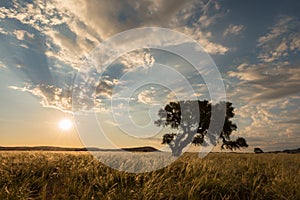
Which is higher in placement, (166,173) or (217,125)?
(217,125)

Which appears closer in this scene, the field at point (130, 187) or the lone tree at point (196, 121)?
the field at point (130, 187)

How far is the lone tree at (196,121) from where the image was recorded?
36375 mm

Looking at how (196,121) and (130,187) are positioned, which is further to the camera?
(196,121)

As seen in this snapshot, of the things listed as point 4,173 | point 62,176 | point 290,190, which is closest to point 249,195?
point 290,190

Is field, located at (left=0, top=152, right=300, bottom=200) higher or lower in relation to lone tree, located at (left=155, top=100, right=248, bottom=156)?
lower

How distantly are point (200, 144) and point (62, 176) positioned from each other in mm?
30949

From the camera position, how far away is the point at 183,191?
19.2ft

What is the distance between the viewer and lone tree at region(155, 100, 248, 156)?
36.4 m

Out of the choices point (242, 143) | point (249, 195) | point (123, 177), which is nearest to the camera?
point (249, 195)

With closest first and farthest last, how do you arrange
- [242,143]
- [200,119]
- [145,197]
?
[145,197] → [200,119] → [242,143]

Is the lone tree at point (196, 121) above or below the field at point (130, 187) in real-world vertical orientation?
above

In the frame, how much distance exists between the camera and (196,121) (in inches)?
1426

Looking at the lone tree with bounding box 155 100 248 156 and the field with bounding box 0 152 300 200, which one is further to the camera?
the lone tree with bounding box 155 100 248 156

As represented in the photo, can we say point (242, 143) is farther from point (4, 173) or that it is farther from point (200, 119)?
point (4, 173)
